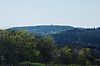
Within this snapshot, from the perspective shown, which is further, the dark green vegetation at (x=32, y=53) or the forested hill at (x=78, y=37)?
the forested hill at (x=78, y=37)

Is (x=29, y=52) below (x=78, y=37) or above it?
above

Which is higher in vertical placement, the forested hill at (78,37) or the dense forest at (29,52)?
the dense forest at (29,52)

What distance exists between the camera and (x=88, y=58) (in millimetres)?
78500

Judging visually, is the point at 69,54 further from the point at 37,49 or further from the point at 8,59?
the point at 8,59

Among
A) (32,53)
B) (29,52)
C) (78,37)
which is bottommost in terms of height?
(78,37)

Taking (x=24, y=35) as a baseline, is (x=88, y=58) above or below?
below

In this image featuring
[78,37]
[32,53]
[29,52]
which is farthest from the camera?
[78,37]

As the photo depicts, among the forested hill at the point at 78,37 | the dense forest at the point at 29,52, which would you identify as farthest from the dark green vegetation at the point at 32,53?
the forested hill at the point at 78,37

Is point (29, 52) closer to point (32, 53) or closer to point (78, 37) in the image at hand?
point (32, 53)

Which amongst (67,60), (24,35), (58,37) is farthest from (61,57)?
(58,37)

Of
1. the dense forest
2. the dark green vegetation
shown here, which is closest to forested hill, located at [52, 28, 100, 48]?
the dark green vegetation

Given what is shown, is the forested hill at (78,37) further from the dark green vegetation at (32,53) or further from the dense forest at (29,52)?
the dense forest at (29,52)

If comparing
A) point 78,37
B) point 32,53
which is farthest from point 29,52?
point 78,37

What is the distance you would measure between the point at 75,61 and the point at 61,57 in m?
3.54
